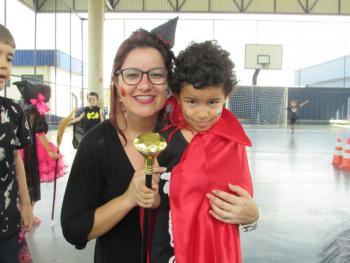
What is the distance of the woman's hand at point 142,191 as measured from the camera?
1033 millimetres

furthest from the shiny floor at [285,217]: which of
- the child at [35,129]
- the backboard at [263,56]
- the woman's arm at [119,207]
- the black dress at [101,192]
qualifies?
the backboard at [263,56]

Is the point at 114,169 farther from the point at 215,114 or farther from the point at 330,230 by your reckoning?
the point at 330,230

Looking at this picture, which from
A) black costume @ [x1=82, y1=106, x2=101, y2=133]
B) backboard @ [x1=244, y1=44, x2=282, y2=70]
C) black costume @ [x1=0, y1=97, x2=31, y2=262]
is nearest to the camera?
black costume @ [x1=0, y1=97, x2=31, y2=262]

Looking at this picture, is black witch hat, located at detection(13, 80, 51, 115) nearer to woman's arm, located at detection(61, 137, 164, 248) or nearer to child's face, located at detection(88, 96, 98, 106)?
child's face, located at detection(88, 96, 98, 106)

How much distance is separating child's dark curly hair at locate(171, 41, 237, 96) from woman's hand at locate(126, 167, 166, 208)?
30 cm

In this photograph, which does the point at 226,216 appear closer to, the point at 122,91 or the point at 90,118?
the point at 122,91

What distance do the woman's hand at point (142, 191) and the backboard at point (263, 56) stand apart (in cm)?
2185

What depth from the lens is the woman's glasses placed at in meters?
1.24

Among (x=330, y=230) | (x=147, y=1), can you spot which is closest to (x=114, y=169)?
(x=330, y=230)

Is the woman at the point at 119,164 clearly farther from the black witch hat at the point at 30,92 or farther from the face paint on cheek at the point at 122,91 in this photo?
the black witch hat at the point at 30,92

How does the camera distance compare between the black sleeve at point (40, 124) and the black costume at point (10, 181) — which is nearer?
the black costume at point (10, 181)

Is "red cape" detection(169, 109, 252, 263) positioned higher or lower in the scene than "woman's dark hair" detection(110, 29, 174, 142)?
lower

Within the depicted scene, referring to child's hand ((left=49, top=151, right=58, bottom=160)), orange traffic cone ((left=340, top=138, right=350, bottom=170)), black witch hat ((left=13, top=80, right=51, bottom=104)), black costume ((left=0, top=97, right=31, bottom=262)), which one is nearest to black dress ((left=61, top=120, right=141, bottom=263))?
black costume ((left=0, top=97, right=31, bottom=262))

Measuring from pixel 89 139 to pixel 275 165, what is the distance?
691 centimetres
